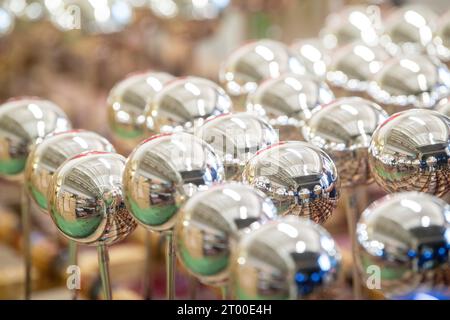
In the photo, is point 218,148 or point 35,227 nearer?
point 218,148

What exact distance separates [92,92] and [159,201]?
978mm

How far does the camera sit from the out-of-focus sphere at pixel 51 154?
1.58 feet

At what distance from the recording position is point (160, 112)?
52 cm

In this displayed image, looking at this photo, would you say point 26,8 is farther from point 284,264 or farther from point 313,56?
point 284,264

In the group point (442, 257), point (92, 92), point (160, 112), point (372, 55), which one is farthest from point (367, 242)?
point (92, 92)

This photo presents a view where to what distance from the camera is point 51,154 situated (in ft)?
1.58

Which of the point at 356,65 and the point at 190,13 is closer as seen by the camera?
the point at 356,65

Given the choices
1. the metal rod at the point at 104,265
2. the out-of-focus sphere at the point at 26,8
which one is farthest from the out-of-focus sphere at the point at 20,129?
the out-of-focus sphere at the point at 26,8

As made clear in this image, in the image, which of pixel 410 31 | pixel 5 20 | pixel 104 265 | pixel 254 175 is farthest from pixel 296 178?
pixel 5 20

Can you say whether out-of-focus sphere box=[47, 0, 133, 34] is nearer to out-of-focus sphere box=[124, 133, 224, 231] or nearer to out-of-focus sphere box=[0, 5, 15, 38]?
out-of-focus sphere box=[0, 5, 15, 38]

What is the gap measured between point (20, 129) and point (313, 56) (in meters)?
0.25

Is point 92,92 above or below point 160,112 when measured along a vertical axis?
above

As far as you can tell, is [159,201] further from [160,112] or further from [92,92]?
[92,92]
